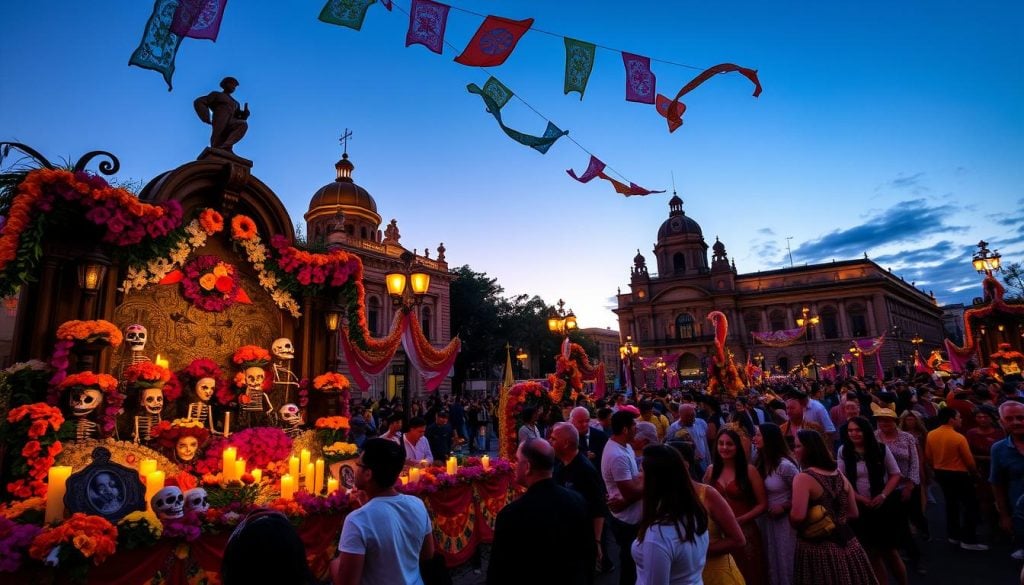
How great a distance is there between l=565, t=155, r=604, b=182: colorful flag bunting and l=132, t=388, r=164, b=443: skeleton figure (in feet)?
23.2

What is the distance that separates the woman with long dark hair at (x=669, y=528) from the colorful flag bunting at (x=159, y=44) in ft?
21.8

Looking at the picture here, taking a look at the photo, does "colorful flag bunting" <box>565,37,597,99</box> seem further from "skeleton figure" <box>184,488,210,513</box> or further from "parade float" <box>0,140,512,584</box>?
"skeleton figure" <box>184,488,210,513</box>

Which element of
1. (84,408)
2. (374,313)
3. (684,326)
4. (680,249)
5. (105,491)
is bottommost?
(105,491)

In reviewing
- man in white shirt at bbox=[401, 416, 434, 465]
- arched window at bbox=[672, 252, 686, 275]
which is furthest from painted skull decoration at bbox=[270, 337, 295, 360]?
arched window at bbox=[672, 252, 686, 275]

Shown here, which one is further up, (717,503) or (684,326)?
(684,326)

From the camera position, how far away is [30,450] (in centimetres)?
482

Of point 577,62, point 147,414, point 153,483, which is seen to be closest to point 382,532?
point 153,483

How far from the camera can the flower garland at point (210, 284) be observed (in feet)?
23.5

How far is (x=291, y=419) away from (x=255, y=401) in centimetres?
59

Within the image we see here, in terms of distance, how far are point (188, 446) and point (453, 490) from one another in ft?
11.1

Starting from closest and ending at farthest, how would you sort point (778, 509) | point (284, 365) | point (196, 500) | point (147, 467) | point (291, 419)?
point (778, 509)
point (196, 500)
point (147, 467)
point (291, 419)
point (284, 365)

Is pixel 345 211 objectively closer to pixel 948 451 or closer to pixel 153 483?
pixel 153 483

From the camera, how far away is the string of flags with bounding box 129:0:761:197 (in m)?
5.81

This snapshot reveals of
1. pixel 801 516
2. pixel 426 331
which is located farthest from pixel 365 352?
pixel 426 331
